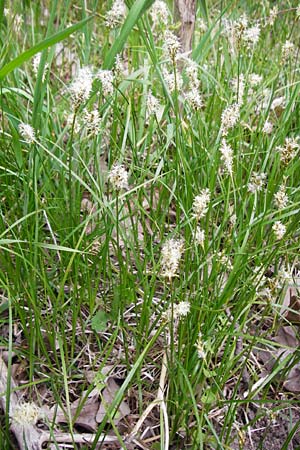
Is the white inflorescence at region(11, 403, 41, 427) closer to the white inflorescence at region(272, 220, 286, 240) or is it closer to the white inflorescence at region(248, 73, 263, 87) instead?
the white inflorescence at region(272, 220, 286, 240)

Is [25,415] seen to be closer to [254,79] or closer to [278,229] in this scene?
[278,229]

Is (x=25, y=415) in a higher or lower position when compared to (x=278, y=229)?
lower

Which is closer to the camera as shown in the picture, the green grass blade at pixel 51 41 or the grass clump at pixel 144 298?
the green grass blade at pixel 51 41

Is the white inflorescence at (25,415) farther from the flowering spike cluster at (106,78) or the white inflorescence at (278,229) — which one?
the flowering spike cluster at (106,78)

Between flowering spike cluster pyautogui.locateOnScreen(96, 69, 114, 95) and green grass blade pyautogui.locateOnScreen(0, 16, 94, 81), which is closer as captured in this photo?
green grass blade pyautogui.locateOnScreen(0, 16, 94, 81)

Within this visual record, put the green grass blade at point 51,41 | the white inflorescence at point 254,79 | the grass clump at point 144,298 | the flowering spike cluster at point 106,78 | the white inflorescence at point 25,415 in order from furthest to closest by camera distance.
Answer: the white inflorescence at point 254,79, the flowering spike cluster at point 106,78, the grass clump at point 144,298, the white inflorescence at point 25,415, the green grass blade at point 51,41

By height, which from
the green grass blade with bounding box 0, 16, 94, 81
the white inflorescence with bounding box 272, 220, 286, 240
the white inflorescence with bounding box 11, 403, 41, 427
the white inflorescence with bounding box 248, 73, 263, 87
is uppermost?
the green grass blade with bounding box 0, 16, 94, 81

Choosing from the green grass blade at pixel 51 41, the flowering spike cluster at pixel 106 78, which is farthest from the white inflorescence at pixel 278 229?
the green grass blade at pixel 51 41

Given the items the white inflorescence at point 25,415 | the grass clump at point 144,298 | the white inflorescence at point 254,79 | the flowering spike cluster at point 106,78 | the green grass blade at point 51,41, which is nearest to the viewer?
the green grass blade at point 51,41

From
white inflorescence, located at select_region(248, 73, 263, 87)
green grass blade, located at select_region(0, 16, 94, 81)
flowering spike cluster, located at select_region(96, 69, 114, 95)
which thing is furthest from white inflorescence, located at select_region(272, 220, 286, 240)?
white inflorescence, located at select_region(248, 73, 263, 87)

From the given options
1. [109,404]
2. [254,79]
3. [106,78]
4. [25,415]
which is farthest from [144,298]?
[254,79]

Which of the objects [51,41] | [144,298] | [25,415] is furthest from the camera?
[144,298]

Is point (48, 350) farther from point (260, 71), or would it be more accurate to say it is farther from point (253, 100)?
point (260, 71)
